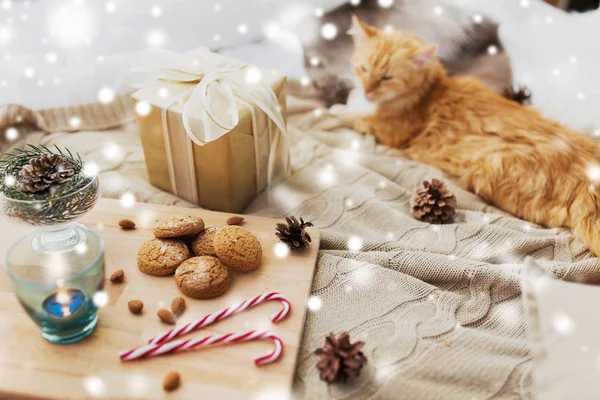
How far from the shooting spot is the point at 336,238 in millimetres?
1123

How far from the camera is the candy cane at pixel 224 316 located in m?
0.87

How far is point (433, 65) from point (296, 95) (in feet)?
1.36

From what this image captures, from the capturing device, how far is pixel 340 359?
830 mm

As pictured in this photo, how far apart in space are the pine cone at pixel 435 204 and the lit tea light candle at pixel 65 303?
717 millimetres

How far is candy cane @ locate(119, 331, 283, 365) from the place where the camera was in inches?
33.1

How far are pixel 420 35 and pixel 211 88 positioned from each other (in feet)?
2.23

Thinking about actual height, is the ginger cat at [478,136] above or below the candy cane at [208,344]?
above

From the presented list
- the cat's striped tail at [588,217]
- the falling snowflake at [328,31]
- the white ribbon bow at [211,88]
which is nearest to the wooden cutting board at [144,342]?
the white ribbon bow at [211,88]

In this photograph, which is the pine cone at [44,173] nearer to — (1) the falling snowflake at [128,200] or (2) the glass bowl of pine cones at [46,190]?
(2) the glass bowl of pine cones at [46,190]

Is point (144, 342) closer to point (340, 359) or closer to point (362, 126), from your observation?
point (340, 359)

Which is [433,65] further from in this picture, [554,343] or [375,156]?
[554,343]

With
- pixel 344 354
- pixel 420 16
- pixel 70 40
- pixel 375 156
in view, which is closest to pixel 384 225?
pixel 375 156

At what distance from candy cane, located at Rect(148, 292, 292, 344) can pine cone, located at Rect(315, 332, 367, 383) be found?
0.10 meters

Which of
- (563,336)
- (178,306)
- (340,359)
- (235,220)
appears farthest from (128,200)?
(563,336)
